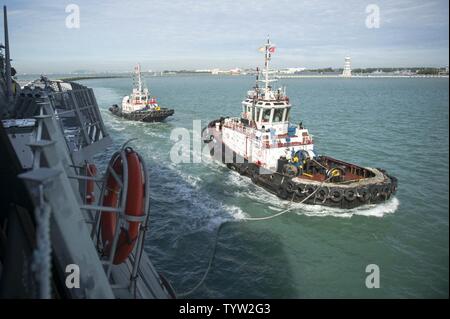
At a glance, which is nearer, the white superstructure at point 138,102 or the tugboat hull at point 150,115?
the tugboat hull at point 150,115

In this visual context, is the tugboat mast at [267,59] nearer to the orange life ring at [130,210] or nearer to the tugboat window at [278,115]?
the tugboat window at [278,115]

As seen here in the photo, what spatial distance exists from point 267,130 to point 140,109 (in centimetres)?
3254

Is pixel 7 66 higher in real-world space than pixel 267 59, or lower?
lower

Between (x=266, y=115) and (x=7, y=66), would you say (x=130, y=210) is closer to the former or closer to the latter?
(x=7, y=66)

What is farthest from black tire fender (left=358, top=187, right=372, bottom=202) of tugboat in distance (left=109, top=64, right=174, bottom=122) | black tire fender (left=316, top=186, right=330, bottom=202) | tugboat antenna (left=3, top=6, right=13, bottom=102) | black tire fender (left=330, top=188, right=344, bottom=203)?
tugboat in distance (left=109, top=64, right=174, bottom=122)

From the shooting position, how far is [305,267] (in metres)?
13.0

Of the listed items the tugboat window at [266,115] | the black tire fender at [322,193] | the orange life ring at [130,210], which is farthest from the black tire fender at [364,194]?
the orange life ring at [130,210]

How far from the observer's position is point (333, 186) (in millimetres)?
17625

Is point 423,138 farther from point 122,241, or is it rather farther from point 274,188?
point 122,241

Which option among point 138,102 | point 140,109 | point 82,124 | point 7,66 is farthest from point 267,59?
point 138,102

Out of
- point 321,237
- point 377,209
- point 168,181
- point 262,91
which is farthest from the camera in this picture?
point 262,91

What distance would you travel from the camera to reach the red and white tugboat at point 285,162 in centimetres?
1769
